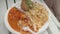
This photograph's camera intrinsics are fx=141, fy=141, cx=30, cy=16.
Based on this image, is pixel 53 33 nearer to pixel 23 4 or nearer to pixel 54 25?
pixel 54 25

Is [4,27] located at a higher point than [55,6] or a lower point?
lower

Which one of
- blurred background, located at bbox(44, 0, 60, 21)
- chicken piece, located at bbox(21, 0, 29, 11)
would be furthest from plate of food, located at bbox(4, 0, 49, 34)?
blurred background, located at bbox(44, 0, 60, 21)

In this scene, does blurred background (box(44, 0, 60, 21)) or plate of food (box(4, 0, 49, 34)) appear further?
blurred background (box(44, 0, 60, 21))

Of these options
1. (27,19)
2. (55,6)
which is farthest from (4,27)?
(55,6)

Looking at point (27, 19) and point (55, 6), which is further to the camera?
point (55, 6)

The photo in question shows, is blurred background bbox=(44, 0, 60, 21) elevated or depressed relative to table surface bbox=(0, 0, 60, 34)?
elevated

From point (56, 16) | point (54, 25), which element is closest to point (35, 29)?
point (54, 25)

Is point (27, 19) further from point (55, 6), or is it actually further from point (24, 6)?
point (55, 6)

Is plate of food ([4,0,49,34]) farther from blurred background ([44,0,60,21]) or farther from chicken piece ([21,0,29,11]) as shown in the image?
blurred background ([44,0,60,21])

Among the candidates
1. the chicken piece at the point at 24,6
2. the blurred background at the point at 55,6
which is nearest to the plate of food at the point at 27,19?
the chicken piece at the point at 24,6
